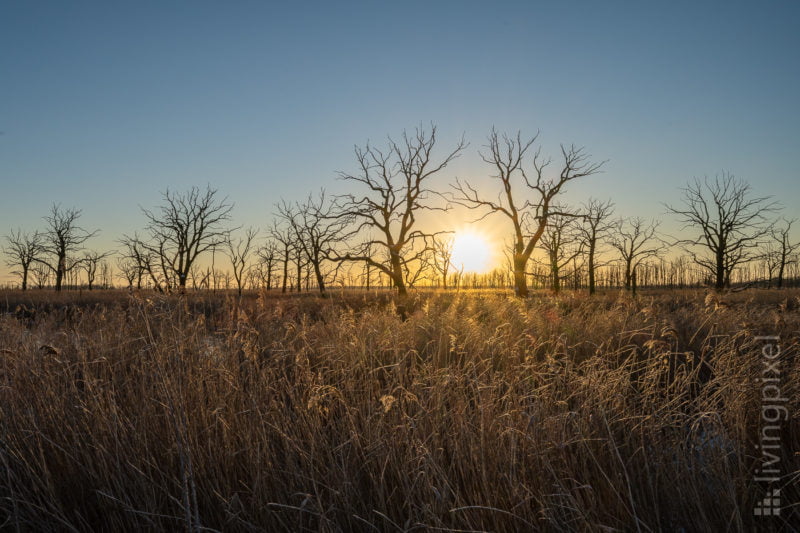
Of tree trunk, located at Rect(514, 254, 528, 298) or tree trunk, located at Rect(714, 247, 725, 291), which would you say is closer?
tree trunk, located at Rect(514, 254, 528, 298)

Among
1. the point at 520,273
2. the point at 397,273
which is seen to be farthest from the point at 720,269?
the point at 397,273

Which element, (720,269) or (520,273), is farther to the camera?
(720,269)

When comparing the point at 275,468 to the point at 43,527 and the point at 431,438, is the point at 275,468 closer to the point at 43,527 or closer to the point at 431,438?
the point at 431,438

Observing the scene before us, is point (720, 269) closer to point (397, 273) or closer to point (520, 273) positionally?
point (520, 273)

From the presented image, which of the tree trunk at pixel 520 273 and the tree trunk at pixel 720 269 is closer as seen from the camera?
the tree trunk at pixel 520 273

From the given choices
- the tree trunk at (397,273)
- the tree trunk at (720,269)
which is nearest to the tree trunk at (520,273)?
the tree trunk at (397,273)

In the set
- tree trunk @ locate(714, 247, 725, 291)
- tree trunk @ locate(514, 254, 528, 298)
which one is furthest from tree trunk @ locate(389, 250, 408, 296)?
tree trunk @ locate(714, 247, 725, 291)

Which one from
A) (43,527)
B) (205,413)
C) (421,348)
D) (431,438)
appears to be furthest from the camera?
(421,348)

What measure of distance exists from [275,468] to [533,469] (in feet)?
5.17

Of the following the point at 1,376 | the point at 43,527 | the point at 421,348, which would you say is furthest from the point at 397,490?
the point at 1,376

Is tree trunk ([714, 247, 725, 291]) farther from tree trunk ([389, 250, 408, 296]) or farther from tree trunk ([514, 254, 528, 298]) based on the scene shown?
tree trunk ([389, 250, 408, 296])

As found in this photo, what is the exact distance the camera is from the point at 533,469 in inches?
100

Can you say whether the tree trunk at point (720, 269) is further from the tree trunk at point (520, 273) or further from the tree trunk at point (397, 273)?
the tree trunk at point (397, 273)

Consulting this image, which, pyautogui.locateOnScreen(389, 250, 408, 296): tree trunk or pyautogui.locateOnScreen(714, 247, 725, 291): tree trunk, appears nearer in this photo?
pyautogui.locateOnScreen(389, 250, 408, 296): tree trunk
